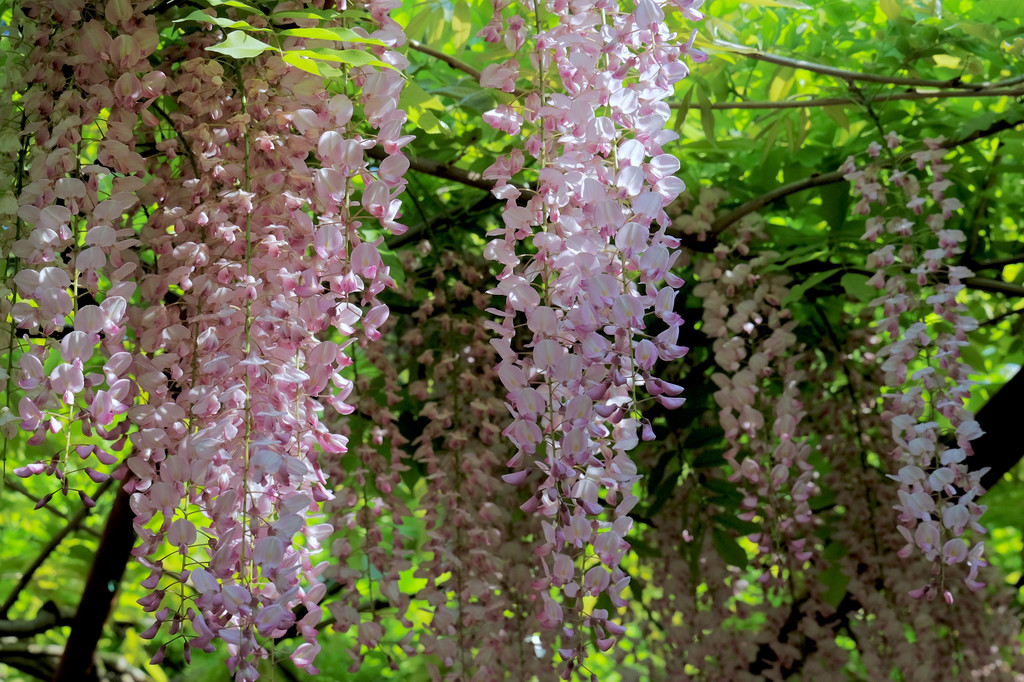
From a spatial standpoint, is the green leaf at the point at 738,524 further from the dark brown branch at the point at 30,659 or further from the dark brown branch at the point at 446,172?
the dark brown branch at the point at 30,659

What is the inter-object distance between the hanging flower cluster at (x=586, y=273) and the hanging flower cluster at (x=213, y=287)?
13 cm

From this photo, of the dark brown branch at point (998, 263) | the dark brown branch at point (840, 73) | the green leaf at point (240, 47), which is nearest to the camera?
the green leaf at point (240, 47)

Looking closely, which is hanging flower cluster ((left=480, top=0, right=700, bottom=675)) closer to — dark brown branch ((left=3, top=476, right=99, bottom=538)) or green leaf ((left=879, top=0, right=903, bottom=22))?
dark brown branch ((left=3, top=476, right=99, bottom=538))

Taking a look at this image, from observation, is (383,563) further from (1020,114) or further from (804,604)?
(1020,114)

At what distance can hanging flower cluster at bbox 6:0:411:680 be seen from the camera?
0.77 metres

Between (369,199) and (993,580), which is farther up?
(369,199)

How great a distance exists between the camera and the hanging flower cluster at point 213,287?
768mm

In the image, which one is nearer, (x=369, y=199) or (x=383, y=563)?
(x=369, y=199)

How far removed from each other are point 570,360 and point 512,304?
8 centimetres

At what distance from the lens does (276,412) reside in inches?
30.0

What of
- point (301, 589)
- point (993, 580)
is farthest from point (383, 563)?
point (993, 580)

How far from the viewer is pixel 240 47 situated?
0.76 m

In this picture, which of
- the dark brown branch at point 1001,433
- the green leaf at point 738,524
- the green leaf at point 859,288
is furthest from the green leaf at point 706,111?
the dark brown branch at point 1001,433

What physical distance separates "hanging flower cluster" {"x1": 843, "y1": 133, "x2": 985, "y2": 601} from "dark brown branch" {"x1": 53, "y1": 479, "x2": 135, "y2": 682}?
1.31 m
